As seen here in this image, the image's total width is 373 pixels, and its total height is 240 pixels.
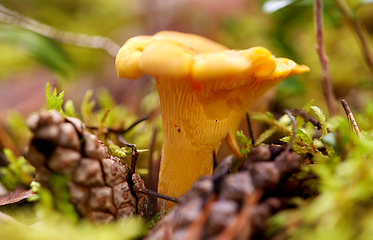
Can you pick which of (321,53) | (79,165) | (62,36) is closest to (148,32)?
(62,36)

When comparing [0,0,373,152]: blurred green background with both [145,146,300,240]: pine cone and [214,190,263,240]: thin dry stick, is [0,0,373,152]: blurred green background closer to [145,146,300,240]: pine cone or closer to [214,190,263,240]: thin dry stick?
[145,146,300,240]: pine cone

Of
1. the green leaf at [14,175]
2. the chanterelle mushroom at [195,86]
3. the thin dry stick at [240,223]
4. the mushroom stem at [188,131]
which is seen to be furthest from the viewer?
the green leaf at [14,175]

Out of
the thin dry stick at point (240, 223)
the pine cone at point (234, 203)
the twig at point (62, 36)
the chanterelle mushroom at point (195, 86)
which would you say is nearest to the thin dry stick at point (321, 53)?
the chanterelle mushroom at point (195, 86)

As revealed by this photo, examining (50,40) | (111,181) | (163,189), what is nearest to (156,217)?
(163,189)

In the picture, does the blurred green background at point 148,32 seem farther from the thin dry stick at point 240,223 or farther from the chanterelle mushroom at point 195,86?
the thin dry stick at point 240,223

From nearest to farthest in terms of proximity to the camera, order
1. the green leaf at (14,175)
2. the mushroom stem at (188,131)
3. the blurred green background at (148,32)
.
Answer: the mushroom stem at (188,131), the green leaf at (14,175), the blurred green background at (148,32)

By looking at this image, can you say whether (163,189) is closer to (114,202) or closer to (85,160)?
(114,202)

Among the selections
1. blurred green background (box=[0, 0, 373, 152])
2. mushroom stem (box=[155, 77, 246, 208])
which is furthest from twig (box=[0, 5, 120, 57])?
mushroom stem (box=[155, 77, 246, 208])
